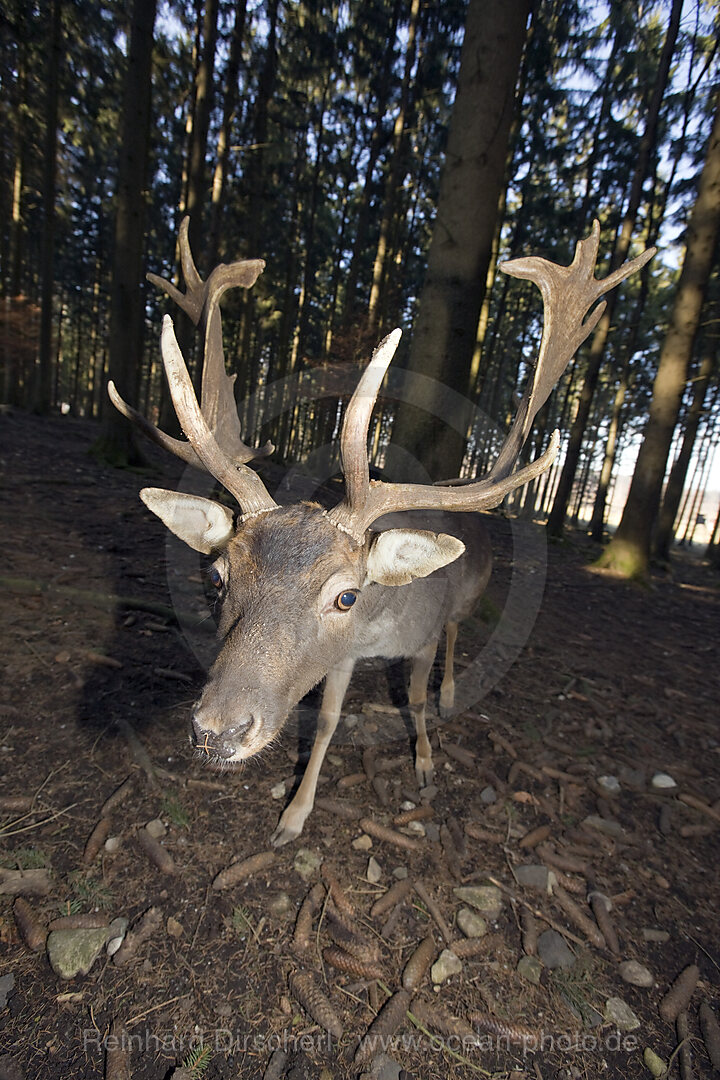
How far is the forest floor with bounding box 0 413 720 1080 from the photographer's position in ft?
6.52

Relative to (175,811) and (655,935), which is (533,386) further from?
(175,811)

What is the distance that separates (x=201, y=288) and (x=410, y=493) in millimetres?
2368

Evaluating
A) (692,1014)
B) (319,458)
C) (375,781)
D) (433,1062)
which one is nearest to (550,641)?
(375,781)

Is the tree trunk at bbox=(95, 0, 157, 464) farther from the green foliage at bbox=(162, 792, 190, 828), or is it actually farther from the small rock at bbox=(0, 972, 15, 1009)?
the small rock at bbox=(0, 972, 15, 1009)

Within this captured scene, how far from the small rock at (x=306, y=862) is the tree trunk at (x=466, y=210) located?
160 inches

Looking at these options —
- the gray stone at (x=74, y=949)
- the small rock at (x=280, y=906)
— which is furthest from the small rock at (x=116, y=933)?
the small rock at (x=280, y=906)

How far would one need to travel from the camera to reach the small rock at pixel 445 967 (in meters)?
2.30

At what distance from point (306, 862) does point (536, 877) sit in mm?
1326

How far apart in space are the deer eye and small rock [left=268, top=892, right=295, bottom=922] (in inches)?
57.7

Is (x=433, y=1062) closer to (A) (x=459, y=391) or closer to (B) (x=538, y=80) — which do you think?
(A) (x=459, y=391)

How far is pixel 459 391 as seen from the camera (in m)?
6.36

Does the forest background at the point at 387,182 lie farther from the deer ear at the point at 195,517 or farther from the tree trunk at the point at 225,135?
the deer ear at the point at 195,517

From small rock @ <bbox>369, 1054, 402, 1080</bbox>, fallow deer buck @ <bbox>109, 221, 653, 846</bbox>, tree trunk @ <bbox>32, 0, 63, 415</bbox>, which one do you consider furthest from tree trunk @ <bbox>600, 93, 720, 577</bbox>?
tree trunk @ <bbox>32, 0, 63, 415</bbox>

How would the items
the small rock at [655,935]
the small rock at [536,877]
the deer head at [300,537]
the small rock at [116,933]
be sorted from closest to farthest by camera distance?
the small rock at [116,933] → the deer head at [300,537] → the small rock at [655,935] → the small rock at [536,877]
